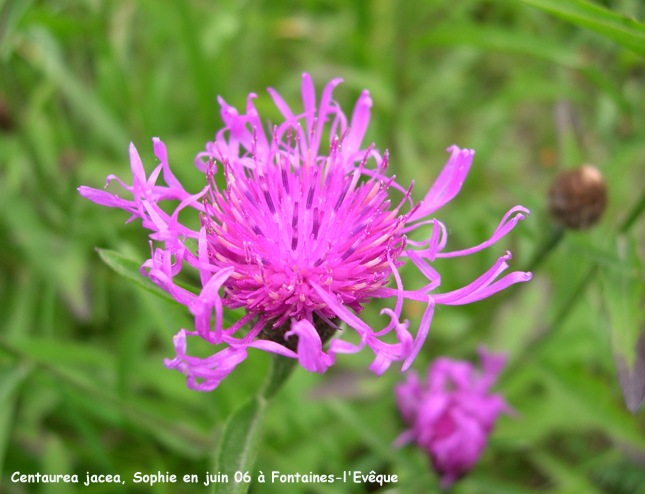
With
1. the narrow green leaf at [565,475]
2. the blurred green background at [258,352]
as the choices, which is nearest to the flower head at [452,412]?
the blurred green background at [258,352]

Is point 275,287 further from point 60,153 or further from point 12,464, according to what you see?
point 60,153

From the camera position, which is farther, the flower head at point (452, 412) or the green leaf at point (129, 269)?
the flower head at point (452, 412)

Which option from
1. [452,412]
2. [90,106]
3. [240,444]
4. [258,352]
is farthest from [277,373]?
[90,106]

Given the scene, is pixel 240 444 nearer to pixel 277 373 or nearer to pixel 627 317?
pixel 277 373

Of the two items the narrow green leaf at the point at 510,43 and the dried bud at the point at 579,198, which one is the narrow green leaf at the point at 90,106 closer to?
the narrow green leaf at the point at 510,43

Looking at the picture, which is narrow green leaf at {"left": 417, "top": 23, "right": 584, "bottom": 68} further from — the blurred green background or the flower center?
the flower center

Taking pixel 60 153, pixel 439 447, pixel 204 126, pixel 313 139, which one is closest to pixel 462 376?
pixel 439 447
